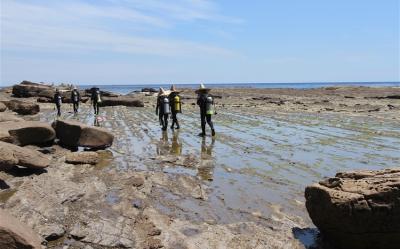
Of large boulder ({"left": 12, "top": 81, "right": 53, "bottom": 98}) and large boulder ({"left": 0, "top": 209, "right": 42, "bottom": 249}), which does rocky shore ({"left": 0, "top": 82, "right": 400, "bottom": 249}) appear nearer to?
large boulder ({"left": 0, "top": 209, "right": 42, "bottom": 249})

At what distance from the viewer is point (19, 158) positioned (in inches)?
394

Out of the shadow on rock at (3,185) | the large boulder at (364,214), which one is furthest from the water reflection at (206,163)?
the large boulder at (364,214)

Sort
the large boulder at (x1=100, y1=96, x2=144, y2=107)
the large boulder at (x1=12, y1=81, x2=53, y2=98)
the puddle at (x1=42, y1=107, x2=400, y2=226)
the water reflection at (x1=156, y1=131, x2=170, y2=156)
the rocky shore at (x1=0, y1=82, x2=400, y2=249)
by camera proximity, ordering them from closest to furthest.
→ 1. the rocky shore at (x1=0, y1=82, x2=400, y2=249)
2. the puddle at (x1=42, y1=107, x2=400, y2=226)
3. the water reflection at (x1=156, y1=131, x2=170, y2=156)
4. the large boulder at (x1=100, y1=96, x2=144, y2=107)
5. the large boulder at (x1=12, y1=81, x2=53, y2=98)

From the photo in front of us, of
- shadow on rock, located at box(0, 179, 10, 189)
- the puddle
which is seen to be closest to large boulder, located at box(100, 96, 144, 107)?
the puddle

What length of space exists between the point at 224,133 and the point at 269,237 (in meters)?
12.7

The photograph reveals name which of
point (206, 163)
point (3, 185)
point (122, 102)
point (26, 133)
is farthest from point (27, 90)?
point (3, 185)

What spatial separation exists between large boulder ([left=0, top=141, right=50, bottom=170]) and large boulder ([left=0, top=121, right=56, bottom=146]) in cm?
184

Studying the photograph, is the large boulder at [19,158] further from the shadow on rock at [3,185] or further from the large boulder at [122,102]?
the large boulder at [122,102]

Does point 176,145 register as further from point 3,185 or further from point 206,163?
point 3,185

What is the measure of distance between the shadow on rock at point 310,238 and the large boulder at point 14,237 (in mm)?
3534

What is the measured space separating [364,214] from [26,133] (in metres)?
9.93

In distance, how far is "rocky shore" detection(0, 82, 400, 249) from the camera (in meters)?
6.52

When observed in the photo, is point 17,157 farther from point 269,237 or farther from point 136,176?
point 269,237

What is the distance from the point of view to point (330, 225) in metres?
6.39
